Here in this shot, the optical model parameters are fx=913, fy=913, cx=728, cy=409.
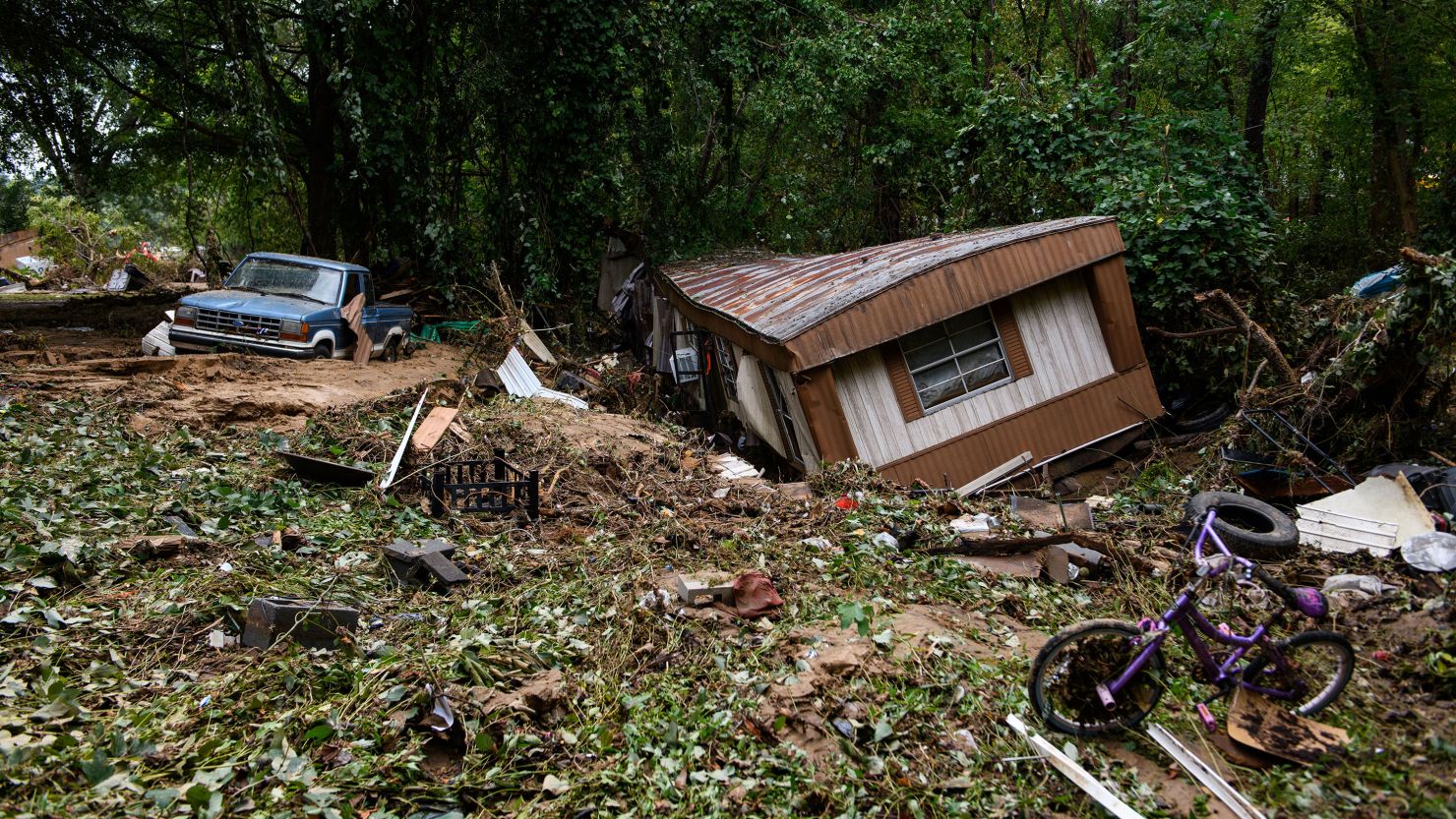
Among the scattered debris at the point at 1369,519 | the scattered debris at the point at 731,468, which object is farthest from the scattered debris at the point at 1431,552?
the scattered debris at the point at 731,468

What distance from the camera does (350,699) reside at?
4.58 meters

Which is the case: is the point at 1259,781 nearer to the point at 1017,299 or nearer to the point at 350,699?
the point at 350,699

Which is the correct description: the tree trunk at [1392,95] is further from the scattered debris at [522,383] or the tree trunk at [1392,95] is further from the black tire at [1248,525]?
the scattered debris at [522,383]

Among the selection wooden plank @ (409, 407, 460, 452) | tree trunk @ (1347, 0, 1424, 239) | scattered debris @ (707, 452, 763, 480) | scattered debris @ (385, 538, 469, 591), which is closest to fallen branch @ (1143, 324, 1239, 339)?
scattered debris @ (707, 452, 763, 480)

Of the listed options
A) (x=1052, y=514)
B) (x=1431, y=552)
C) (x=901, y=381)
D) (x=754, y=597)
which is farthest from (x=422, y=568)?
(x=1431, y=552)

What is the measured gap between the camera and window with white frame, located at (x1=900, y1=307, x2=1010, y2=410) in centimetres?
1058

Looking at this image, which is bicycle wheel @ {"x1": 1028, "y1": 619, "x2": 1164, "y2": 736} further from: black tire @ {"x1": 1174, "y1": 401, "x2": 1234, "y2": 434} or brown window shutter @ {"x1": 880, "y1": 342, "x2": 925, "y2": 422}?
black tire @ {"x1": 1174, "y1": 401, "x2": 1234, "y2": 434}

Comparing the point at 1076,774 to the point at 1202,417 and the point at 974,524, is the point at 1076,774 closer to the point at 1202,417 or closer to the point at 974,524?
the point at 974,524

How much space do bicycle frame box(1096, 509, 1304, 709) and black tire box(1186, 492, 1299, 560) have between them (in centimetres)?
239

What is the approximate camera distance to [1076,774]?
4.09m

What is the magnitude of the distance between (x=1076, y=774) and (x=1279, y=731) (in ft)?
3.40

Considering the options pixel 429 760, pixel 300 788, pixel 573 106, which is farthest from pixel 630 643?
pixel 573 106

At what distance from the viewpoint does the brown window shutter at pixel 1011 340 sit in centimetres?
1097

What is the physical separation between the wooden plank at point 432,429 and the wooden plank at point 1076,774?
254 inches
